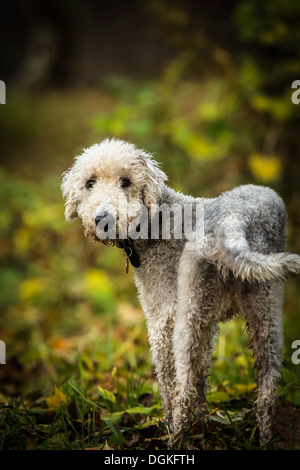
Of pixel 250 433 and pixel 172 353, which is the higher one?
pixel 172 353

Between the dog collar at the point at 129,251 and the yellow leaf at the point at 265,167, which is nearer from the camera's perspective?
the dog collar at the point at 129,251

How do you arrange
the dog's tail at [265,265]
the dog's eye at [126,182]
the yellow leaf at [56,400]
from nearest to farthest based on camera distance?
the dog's tail at [265,265], the dog's eye at [126,182], the yellow leaf at [56,400]

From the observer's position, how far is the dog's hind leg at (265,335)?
2.31 metres

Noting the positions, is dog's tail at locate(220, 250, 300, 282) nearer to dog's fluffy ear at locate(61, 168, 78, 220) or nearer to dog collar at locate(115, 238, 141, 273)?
dog collar at locate(115, 238, 141, 273)

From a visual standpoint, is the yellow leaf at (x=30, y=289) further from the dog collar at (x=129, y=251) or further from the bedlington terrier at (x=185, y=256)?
the dog collar at (x=129, y=251)

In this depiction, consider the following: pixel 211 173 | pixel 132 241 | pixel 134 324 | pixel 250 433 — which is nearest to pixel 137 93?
pixel 211 173

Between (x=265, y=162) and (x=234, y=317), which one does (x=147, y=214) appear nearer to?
(x=234, y=317)

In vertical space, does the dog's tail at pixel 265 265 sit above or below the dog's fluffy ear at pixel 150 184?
below

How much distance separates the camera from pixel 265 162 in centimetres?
581

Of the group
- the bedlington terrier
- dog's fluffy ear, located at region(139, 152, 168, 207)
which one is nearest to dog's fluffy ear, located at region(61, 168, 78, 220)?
the bedlington terrier

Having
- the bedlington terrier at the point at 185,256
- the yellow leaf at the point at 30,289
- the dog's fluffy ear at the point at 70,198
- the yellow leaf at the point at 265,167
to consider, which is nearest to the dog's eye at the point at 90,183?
the bedlington terrier at the point at 185,256

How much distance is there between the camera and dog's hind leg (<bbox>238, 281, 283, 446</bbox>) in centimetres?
231

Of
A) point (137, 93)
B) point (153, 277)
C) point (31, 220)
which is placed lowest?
point (153, 277)

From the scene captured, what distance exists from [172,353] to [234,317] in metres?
0.41
